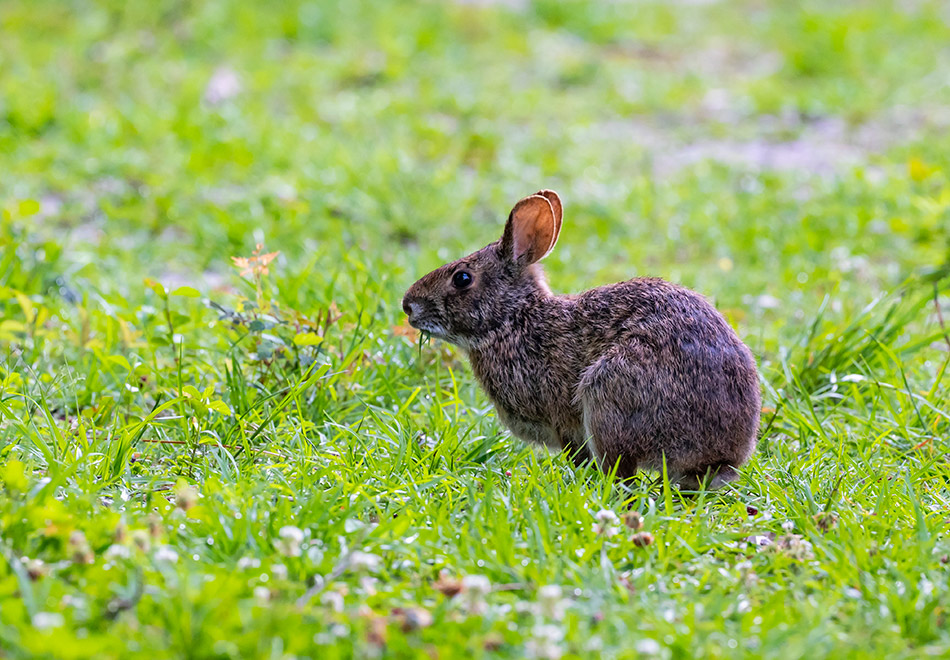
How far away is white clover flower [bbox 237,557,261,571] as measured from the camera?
283cm

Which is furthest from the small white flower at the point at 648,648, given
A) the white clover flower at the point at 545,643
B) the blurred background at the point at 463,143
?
the blurred background at the point at 463,143

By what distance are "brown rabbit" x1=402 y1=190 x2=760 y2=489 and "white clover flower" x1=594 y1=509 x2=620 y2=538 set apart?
0.39 meters

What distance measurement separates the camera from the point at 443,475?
12.0 feet

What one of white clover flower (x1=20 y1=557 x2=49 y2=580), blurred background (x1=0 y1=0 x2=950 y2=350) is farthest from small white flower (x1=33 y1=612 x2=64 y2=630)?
blurred background (x1=0 y1=0 x2=950 y2=350)

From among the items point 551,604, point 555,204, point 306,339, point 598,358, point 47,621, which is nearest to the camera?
point 47,621

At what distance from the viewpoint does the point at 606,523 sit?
3.13m

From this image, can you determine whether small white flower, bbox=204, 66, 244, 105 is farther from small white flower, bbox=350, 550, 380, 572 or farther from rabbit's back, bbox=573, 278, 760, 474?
small white flower, bbox=350, 550, 380, 572

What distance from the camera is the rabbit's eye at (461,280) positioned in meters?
4.13

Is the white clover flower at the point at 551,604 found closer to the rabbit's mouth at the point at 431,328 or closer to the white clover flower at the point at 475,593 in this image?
the white clover flower at the point at 475,593

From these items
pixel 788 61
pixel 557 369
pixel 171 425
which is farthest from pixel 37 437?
pixel 788 61

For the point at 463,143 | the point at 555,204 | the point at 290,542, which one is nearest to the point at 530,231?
the point at 555,204

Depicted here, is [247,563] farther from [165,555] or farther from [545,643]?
[545,643]

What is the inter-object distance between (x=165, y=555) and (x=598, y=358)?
1652mm

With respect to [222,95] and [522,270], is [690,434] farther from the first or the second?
[222,95]
